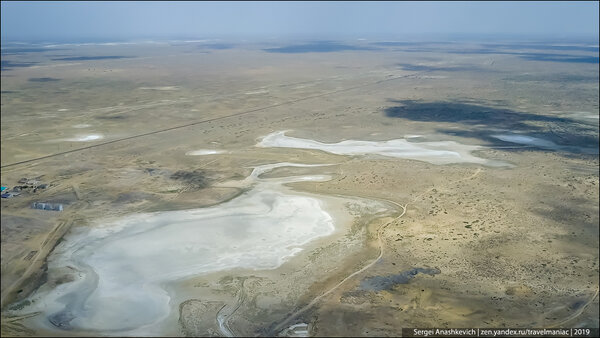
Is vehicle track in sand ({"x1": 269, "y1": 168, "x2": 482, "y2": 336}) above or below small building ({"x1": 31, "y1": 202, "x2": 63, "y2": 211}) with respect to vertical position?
below

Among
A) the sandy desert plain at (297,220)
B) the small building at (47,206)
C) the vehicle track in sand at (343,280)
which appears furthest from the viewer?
the small building at (47,206)

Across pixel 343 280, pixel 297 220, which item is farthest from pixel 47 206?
pixel 343 280

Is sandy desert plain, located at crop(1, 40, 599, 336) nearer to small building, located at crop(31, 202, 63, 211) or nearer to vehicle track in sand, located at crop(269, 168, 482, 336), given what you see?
vehicle track in sand, located at crop(269, 168, 482, 336)

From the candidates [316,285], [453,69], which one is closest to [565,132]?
[316,285]

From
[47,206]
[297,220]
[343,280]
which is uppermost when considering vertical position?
[47,206]

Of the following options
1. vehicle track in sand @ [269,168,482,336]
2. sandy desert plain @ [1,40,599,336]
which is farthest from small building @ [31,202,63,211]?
vehicle track in sand @ [269,168,482,336]

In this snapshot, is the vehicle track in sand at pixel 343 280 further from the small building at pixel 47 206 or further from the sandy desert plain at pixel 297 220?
the small building at pixel 47 206

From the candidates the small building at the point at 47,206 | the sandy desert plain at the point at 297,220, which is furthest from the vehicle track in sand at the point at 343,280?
the small building at the point at 47,206

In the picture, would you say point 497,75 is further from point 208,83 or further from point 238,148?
point 238,148

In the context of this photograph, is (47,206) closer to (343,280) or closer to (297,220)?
(297,220)
